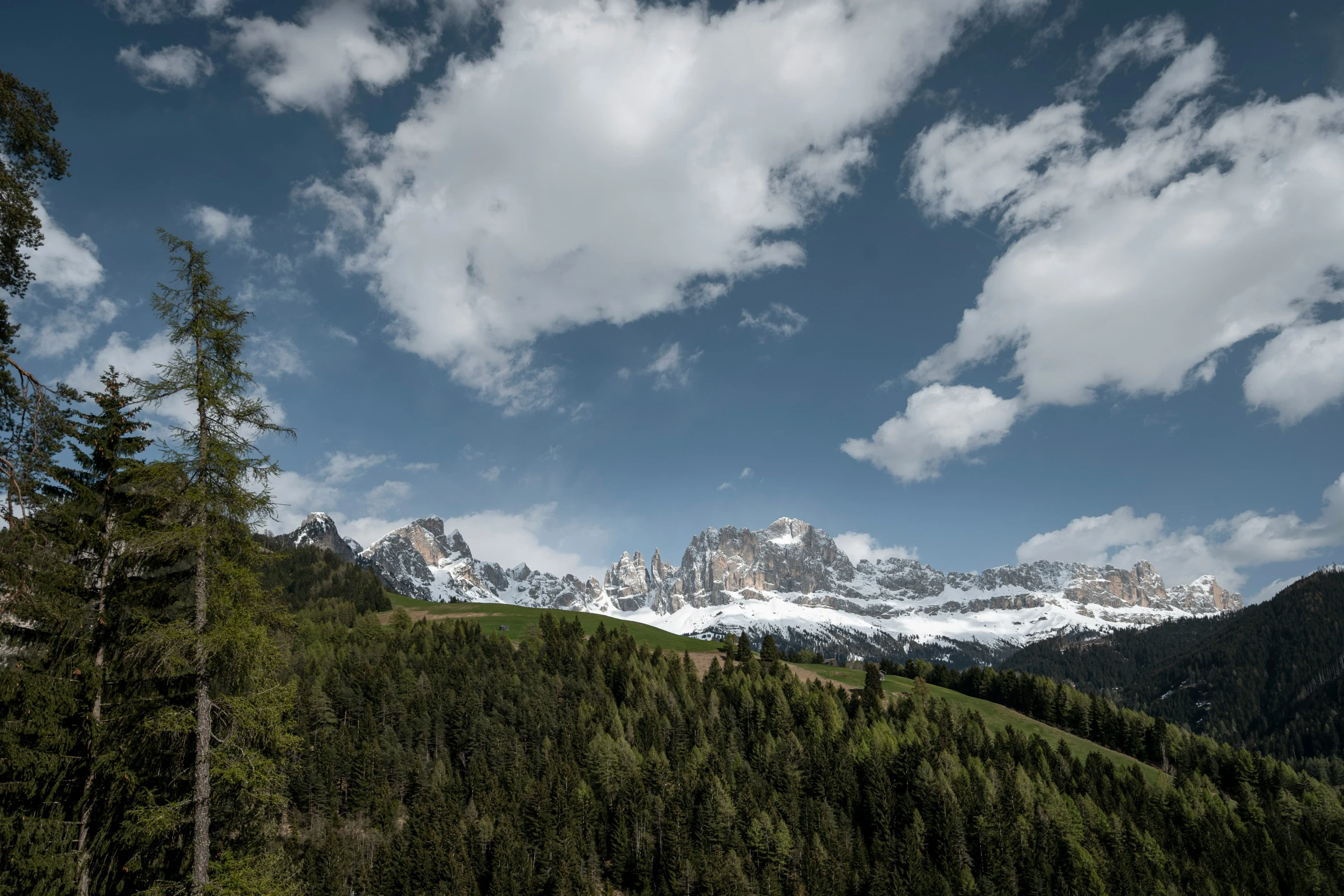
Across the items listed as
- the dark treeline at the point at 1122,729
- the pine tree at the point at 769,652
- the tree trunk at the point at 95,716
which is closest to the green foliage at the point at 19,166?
the tree trunk at the point at 95,716

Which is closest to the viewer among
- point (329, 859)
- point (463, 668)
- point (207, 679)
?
point (207, 679)

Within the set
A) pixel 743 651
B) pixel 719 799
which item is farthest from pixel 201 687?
pixel 743 651

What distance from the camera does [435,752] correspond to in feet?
362

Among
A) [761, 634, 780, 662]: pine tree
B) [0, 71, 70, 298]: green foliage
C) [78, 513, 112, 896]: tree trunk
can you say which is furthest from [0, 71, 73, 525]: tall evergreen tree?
[761, 634, 780, 662]: pine tree

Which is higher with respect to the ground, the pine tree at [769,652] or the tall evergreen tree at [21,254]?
the tall evergreen tree at [21,254]

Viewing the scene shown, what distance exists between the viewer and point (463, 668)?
129 metres

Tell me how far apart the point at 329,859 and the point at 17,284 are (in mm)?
85355

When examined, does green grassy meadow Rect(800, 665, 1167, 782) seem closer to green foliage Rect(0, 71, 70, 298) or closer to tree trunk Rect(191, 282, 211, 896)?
tree trunk Rect(191, 282, 211, 896)

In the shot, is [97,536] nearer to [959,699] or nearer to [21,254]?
[21,254]

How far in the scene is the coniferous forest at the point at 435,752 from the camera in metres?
17.8

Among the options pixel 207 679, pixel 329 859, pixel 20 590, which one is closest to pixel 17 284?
pixel 20 590

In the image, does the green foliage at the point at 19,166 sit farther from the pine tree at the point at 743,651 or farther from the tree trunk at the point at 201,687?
the pine tree at the point at 743,651

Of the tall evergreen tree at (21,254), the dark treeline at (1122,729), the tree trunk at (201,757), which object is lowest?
the dark treeline at (1122,729)

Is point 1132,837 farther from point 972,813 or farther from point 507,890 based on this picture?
point 507,890
